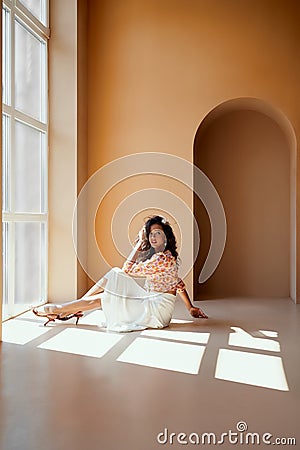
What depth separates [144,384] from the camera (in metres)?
3.44

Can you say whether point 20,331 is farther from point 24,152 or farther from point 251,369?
point 251,369

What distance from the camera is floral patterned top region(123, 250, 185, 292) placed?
5.27 metres

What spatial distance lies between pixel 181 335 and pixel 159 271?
69 cm

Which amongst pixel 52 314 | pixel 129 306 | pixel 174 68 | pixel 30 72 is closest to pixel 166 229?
pixel 129 306

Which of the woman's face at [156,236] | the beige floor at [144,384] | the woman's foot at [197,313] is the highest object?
the woman's face at [156,236]

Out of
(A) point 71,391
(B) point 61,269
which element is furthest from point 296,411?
(B) point 61,269

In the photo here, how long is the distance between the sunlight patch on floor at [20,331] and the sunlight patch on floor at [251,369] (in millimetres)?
1514

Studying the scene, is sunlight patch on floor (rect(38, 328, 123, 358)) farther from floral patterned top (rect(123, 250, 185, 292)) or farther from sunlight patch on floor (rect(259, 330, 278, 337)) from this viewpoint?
sunlight patch on floor (rect(259, 330, 278, 337))

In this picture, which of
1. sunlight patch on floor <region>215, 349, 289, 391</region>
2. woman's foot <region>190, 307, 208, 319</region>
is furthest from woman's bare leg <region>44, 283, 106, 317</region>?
sunlight patch on floor <region>215, 349, 289, 391</region>

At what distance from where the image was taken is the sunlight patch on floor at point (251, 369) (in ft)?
11.4

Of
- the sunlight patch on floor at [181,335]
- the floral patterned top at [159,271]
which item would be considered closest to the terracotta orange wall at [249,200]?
the floral patterned top at [159,271]

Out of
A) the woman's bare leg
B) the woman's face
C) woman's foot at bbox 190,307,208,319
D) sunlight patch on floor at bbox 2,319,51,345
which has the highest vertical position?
the woman's face

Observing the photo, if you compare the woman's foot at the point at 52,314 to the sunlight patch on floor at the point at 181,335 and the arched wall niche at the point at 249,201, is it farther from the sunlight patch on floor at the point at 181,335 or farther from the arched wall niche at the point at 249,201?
the arched wall niche at the point at 249,201

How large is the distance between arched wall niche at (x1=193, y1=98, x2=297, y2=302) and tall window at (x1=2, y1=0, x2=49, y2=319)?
6.68ft
